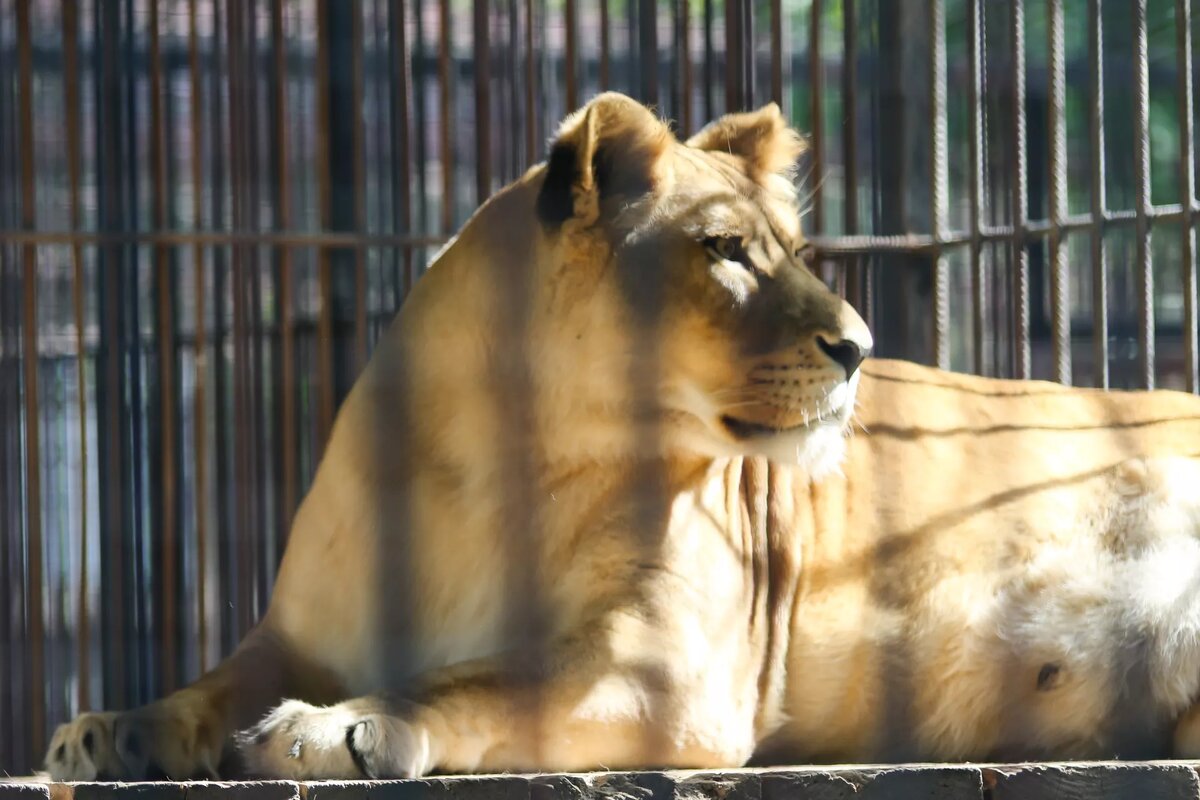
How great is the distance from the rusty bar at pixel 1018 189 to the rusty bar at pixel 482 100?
1.06 metres

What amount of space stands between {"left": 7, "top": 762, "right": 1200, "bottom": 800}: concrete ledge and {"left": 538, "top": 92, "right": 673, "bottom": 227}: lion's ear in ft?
2.96

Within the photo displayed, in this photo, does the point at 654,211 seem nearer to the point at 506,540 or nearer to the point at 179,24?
the point at 506,540

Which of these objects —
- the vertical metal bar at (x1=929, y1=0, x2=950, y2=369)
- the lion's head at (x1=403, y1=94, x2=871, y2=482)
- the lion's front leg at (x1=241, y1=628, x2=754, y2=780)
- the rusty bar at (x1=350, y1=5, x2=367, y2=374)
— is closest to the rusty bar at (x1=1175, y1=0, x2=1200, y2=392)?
the vertical metal bar at (x1=929, y1=0, x2=950, y2=369)

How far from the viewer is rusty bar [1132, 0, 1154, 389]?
3.07 meters

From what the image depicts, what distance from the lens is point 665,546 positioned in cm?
243

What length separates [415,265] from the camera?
4152 mm

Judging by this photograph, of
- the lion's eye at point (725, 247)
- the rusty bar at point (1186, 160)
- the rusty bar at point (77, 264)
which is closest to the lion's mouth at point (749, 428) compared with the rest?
the lion's eye at point (725, 247)

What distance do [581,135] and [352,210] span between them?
57.8 inches

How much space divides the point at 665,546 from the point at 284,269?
4.81ft

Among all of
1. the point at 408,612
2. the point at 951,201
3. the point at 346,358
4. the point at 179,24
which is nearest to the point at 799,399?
the point at 408,612

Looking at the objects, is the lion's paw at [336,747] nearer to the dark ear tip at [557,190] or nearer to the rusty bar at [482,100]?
the dark ear tip at [557,190]

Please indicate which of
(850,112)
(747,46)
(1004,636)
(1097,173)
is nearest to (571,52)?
(747,46)

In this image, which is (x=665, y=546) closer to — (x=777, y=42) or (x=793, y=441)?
(x=793, y=441)

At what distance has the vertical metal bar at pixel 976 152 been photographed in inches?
137
